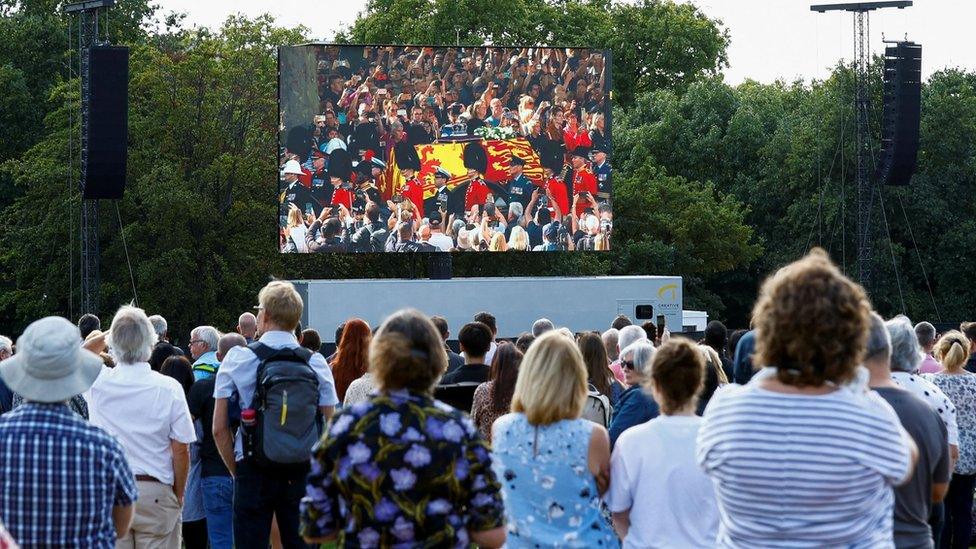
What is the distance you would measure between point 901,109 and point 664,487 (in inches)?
872

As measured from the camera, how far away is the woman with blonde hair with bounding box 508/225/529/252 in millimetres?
23922

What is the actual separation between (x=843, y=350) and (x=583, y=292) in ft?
76.3

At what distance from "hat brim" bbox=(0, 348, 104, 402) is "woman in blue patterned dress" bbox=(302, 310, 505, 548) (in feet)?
2.77

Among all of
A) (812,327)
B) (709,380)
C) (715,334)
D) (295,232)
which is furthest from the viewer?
(295,232)

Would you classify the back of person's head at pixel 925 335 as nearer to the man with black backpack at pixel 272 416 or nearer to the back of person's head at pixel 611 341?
the back of person's head at pixel 611 341

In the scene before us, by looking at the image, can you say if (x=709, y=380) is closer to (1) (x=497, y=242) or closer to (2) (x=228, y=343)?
(2) (x=228, y=343)

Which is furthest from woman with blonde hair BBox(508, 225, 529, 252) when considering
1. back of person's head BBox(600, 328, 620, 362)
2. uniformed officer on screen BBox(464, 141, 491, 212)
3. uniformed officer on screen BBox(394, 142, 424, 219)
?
back of person's head BBox(600, 328, 620, 362)

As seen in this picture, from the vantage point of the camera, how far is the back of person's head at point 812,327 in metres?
3.33

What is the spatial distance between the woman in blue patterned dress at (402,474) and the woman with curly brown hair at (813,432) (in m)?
0.70

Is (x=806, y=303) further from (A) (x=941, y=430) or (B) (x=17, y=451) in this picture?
(B) (x=17, y=451)

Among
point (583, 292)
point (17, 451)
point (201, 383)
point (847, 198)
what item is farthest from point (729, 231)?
point (17, 451)

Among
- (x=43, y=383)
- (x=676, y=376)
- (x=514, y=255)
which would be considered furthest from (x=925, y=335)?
(x=514, y=255)

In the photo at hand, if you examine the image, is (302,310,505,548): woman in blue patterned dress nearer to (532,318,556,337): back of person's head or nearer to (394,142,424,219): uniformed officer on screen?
(532,318,556,337): back of person's head

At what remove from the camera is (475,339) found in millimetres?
7117
